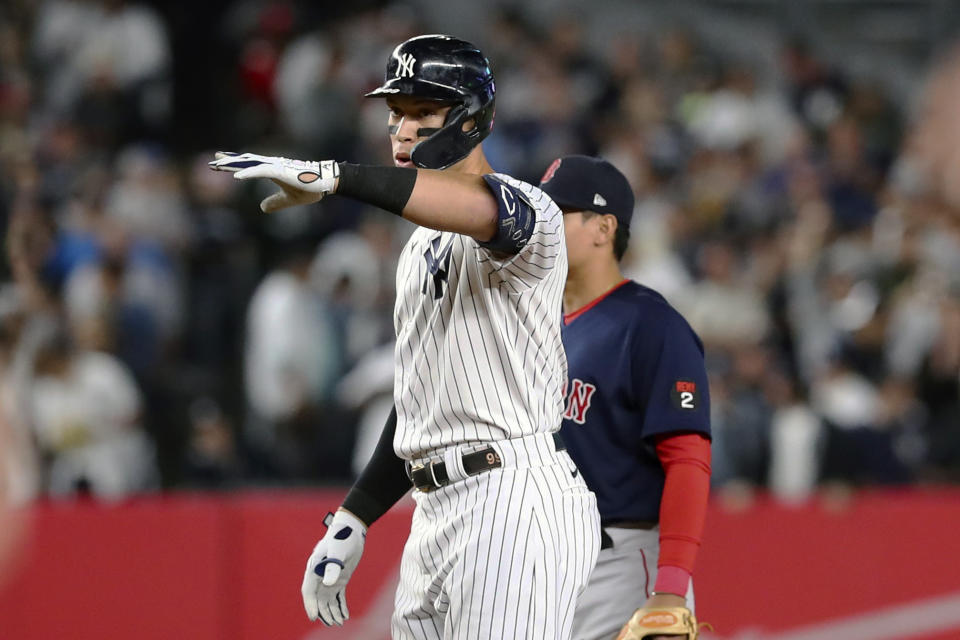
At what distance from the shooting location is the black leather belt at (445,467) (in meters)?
3.13

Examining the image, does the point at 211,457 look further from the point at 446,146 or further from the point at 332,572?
the point at 446,146

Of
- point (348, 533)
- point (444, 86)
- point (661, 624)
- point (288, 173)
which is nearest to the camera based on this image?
point (288, 173)

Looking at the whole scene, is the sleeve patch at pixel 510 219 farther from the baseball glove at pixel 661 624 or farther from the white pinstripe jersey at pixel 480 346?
the baseball glove at pixel 661 624

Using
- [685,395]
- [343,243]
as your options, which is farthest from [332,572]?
[343,243]

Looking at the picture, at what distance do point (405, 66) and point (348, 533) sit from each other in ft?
4.00

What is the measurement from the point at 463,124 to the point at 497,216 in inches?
18.4

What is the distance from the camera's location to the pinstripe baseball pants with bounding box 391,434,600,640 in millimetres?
3078

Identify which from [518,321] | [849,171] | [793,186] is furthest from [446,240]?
[849,171]

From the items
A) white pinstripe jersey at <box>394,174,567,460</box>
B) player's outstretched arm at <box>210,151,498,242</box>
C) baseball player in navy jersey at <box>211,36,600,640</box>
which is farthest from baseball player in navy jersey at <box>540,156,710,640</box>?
player's outstretched arm at <box>210,151,498,242</box>

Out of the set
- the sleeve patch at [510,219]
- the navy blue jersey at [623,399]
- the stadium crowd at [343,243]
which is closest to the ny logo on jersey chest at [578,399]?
the navy blue jersey at [623,399]

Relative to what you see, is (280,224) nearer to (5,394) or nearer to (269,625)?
(5,394)

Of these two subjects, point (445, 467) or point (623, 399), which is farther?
point (623, 399)

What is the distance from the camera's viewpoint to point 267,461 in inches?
328

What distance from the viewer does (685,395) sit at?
12.0 feet
